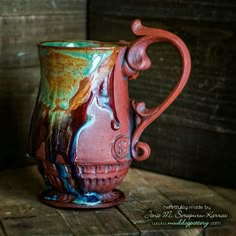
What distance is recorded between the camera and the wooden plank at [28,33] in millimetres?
1189

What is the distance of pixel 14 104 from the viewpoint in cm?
122

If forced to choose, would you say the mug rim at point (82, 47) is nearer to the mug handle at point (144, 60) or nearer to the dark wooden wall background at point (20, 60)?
the mug handle at point (144, 60)

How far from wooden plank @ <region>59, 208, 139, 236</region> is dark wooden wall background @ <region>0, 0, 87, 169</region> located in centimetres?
28

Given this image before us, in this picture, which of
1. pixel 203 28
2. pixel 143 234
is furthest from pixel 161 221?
pixel 203 28

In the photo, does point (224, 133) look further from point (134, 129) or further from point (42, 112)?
point (42, 112)

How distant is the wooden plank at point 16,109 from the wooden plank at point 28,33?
0.02 m

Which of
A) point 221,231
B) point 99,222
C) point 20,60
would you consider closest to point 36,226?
point 99,222

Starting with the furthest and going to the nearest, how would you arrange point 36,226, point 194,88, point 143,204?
point 194,88
point 143,204
point 36,226

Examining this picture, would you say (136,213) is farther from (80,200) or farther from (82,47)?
(82,47)

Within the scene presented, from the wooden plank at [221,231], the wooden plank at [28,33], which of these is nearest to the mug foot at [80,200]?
the wooden plank at [221,231]

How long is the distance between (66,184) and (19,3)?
37 cm

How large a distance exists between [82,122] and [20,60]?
0.30 meters

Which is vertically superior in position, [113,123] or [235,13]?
[235,13]

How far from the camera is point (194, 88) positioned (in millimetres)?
1165
